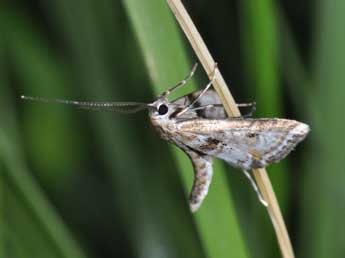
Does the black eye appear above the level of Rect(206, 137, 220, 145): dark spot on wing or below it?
above

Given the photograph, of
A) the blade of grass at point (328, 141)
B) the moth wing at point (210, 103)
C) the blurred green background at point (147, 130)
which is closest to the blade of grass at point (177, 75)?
the blurred green background at point (147, 130)

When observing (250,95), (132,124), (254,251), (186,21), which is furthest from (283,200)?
(186,21)

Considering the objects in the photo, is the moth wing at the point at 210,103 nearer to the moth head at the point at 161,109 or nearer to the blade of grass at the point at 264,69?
the moth head at the point at 161,109

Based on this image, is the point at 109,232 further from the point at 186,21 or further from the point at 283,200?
the point at 186,21

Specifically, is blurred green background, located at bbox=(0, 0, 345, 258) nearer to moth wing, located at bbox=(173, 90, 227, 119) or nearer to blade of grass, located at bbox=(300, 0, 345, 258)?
blade of grass, located at bbox=(300, 0, 345, 258)

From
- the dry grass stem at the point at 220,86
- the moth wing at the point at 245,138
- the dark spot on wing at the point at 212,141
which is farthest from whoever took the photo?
the dark spot on wing at the point at 212,141

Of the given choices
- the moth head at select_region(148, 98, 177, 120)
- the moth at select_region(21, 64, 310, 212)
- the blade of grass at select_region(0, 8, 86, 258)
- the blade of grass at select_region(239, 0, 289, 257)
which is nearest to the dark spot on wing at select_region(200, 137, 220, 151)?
the moth at select_region(21, 64, 310, 212)
